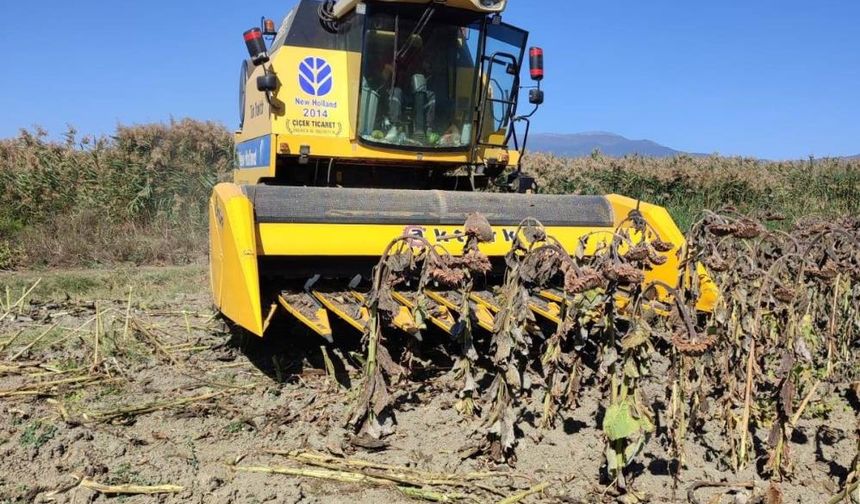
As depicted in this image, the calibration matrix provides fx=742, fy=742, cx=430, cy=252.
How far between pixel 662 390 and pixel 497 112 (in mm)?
3246

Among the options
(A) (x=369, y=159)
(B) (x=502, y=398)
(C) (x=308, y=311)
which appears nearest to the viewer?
(B) (x=502, y=398)

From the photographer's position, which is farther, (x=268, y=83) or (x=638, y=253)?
(x=268, y=83)

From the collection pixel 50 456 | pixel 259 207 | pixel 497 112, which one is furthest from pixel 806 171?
pixel 50 456

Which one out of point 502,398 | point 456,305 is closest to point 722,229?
point 502,398

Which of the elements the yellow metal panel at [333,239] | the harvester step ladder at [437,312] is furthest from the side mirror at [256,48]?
the harvester step ladder at [437,312]

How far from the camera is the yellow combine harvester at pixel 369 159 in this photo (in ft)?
14.6

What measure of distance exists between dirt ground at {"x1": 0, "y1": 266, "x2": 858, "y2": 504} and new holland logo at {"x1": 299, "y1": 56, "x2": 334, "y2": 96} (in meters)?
2.12

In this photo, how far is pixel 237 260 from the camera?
13.4 feet

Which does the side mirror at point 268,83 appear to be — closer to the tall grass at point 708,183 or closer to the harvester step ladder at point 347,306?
the harvester step ladder at point 347,306

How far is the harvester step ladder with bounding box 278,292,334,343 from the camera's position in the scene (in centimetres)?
383

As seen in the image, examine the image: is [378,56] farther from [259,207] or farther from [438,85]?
[259,207]

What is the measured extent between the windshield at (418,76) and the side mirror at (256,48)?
30.3 inches

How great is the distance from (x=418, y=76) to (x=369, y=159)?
2.52 feet

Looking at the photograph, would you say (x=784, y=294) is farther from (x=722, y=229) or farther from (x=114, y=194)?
(x=114, y=194)
